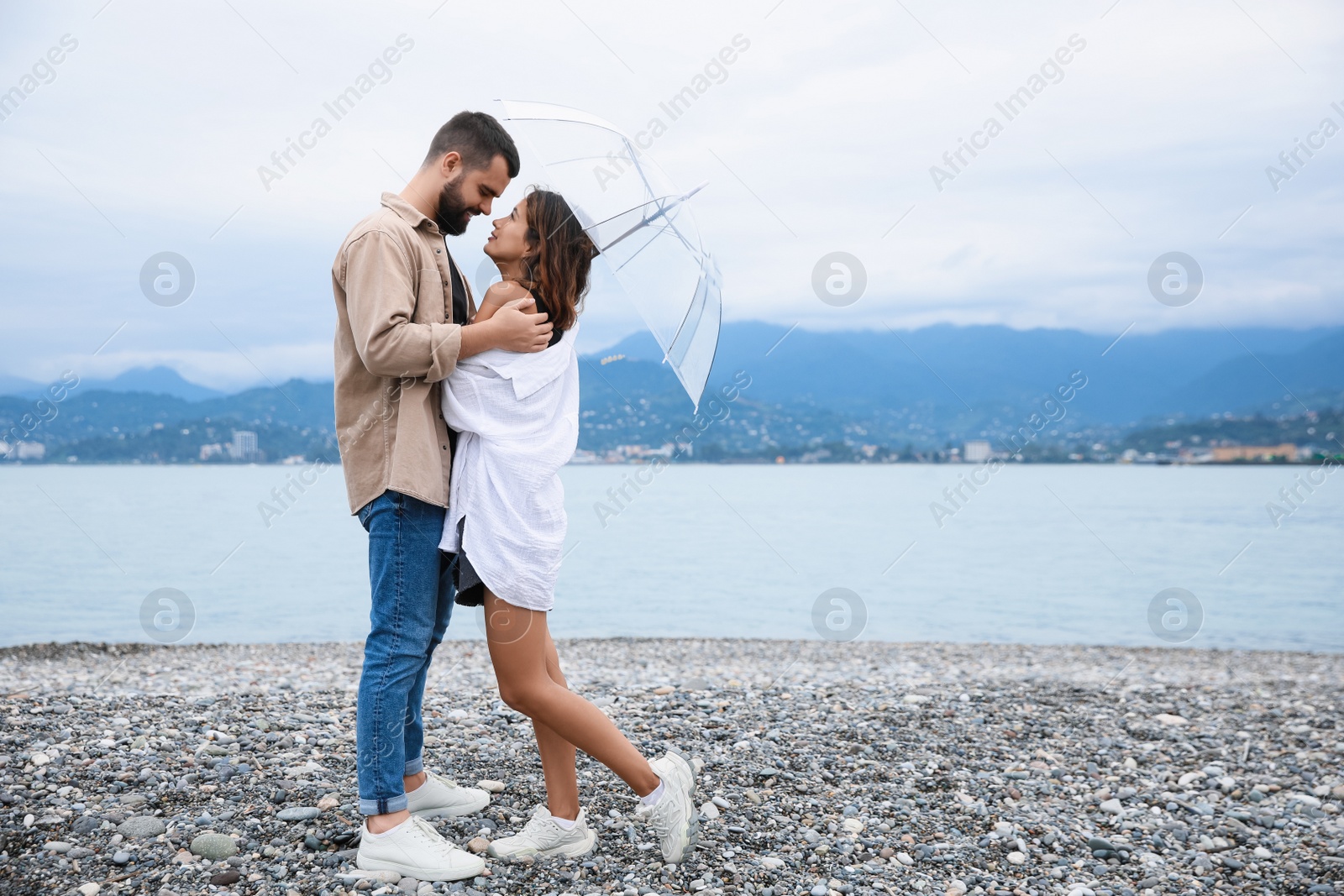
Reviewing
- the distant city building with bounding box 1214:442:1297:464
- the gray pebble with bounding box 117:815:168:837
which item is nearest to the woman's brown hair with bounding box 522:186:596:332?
the gray pebble with bounding box 117:815:168:837

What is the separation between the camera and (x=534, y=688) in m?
3.42

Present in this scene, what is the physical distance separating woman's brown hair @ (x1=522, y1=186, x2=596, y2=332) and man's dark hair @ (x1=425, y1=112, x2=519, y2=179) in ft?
0.70

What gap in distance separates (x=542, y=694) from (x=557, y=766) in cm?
47

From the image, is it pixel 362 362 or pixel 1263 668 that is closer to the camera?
pixel 362 362

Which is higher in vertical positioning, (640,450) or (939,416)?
(939,416)

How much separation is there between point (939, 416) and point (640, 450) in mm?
98580

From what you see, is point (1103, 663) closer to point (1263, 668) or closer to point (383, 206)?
point (1263, 668)

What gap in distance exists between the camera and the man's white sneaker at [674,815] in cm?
360

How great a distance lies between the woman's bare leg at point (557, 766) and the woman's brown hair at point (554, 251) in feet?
4.44

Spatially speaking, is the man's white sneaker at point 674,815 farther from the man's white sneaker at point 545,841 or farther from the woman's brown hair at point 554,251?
the woman's brown hair at point 554,251

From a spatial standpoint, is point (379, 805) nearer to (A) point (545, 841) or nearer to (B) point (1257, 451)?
(A) point (545, 841)

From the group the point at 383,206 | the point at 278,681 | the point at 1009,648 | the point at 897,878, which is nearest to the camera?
the point at 383,206

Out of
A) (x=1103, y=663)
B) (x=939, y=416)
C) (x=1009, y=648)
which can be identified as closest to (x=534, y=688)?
(x=1103, y=663)

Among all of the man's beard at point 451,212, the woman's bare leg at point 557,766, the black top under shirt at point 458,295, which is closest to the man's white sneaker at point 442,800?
the woman's bare leg at point 557,766
